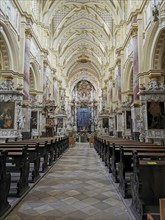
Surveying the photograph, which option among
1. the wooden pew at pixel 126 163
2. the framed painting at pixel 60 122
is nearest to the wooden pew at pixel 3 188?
the wooden pew at pixel 126 163

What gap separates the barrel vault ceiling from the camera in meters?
21.2

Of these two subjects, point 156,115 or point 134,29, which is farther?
point 134,29

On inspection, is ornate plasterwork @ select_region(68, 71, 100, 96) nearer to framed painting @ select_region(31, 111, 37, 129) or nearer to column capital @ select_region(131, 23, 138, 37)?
framed painting @ select_region(31, 111, 37, 129)

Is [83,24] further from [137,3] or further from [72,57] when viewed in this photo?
[137,3]

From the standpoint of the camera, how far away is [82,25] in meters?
28.0

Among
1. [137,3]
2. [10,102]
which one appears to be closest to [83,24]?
[137,3]

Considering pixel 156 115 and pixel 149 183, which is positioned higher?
pixel 156 115

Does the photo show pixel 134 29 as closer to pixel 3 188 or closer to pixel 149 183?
pixel 149 183

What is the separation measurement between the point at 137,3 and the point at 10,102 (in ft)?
34.8

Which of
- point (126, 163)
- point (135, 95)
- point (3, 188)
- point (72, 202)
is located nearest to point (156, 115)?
point (135, 95)

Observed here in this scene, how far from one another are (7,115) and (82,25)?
2068 centimetres

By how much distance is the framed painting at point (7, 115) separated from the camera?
11516 millimetres

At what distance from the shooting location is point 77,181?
5.48 metres

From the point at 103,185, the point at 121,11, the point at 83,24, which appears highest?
the point at 83,24
